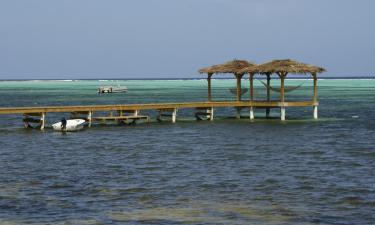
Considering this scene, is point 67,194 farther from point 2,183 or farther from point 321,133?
point 321,133

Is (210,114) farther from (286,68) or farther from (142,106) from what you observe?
(286,68)

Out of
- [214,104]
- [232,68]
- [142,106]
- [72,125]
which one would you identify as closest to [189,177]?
[72,125]

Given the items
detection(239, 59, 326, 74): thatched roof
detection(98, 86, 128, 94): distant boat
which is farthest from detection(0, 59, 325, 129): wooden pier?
detection(98, 86, 128, 94): distant boat

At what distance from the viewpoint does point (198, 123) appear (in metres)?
46.6

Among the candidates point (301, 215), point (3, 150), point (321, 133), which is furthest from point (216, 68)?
point (301, 215)

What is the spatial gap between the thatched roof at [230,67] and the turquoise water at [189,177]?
29.2 feet

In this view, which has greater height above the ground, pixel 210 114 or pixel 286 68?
pixel 286 68

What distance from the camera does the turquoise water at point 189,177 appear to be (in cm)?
1784

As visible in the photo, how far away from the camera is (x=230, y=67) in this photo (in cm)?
4906

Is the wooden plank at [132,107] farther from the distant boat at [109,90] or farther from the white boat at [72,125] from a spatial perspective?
the distant boat at [109,90]

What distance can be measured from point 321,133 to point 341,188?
17934mm

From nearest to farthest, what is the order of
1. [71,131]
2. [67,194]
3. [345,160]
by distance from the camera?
[67,194]
[345,160]
[71,131]

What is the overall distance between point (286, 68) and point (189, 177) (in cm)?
2214

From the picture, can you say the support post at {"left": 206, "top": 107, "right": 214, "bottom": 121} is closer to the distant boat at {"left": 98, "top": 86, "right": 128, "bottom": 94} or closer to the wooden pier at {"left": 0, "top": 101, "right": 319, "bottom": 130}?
the wooden pier at {"left": 0, "top": 101, "right": 319, "bottom": 130}
